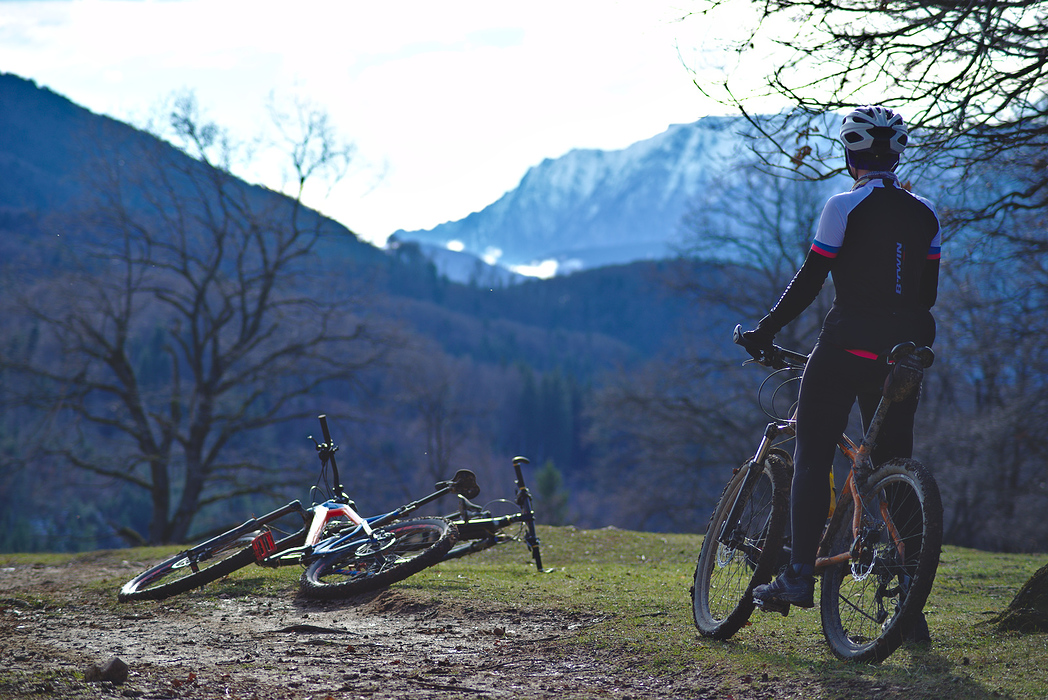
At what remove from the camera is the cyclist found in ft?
12.3

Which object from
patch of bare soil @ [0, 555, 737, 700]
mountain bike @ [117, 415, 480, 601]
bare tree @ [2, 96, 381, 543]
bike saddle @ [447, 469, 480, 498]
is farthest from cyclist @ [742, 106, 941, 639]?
bare tree @ [2, 96, 381, 543]

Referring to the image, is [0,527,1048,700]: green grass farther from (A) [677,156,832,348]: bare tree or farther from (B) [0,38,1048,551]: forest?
(A) [677,156,832,348]: bare tree

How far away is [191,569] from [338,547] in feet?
6.04

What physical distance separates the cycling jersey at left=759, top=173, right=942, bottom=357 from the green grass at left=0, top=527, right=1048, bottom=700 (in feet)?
4.66

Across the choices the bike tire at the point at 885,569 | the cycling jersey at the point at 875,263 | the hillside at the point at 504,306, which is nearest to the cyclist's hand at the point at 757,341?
the cycling jersey at the point at 875,263

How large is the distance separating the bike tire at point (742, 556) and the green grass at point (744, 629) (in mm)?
150

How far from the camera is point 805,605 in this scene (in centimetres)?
380

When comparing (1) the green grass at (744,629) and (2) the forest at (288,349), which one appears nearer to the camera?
(1) the green grass at (744,629)

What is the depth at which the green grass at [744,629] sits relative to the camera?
3387mm

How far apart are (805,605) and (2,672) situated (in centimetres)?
363

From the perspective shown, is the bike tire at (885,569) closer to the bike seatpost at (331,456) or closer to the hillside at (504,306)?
the bike seatpost at (331,456)

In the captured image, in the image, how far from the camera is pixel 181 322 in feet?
77.7

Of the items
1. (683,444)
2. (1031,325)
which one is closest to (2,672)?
(1031,325)

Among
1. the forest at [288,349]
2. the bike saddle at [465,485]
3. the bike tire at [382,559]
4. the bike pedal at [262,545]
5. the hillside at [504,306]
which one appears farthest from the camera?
the hillside at [504,306]
